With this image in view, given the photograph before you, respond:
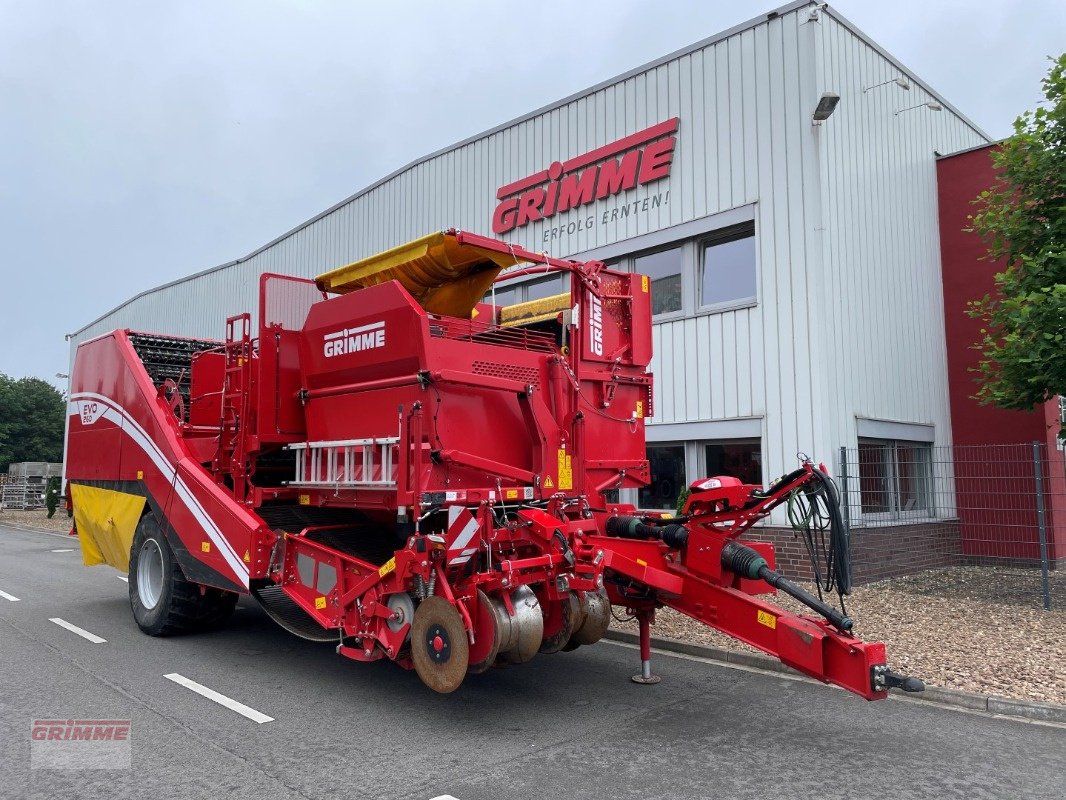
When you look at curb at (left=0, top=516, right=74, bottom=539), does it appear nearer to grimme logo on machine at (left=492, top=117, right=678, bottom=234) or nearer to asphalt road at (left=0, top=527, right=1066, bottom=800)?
grimme logo on machine at (left=492, top=117, right=678, bottom=234)

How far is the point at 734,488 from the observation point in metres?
5.30

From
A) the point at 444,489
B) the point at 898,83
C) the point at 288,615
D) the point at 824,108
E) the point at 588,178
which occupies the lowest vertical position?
the point at 288,615

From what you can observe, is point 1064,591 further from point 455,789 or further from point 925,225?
point 455,789

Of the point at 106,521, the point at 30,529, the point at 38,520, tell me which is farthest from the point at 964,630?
the point at 38,520

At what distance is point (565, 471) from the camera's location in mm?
6098

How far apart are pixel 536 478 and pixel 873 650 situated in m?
2.47

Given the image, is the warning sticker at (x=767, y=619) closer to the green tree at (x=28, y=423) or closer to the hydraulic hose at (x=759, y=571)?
the hydraulic hose at (x=759, y=571)

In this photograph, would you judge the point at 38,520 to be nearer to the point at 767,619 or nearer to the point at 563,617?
the point at 563,617

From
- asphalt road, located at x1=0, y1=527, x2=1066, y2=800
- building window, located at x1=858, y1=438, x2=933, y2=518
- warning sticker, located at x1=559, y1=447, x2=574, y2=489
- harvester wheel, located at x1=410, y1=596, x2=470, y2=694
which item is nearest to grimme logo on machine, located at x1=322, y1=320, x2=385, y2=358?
warning sticker, located at x1=559, y1=447, x2=574, y2=489

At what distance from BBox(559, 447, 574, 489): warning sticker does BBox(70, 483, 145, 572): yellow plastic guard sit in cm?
449

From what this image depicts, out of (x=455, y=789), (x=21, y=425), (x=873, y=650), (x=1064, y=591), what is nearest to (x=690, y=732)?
(x=873, y=650)

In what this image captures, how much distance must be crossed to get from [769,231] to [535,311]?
5196 mm

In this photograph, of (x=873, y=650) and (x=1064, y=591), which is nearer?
(x=873, y=650)

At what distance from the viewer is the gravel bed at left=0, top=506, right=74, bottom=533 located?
23828mm
